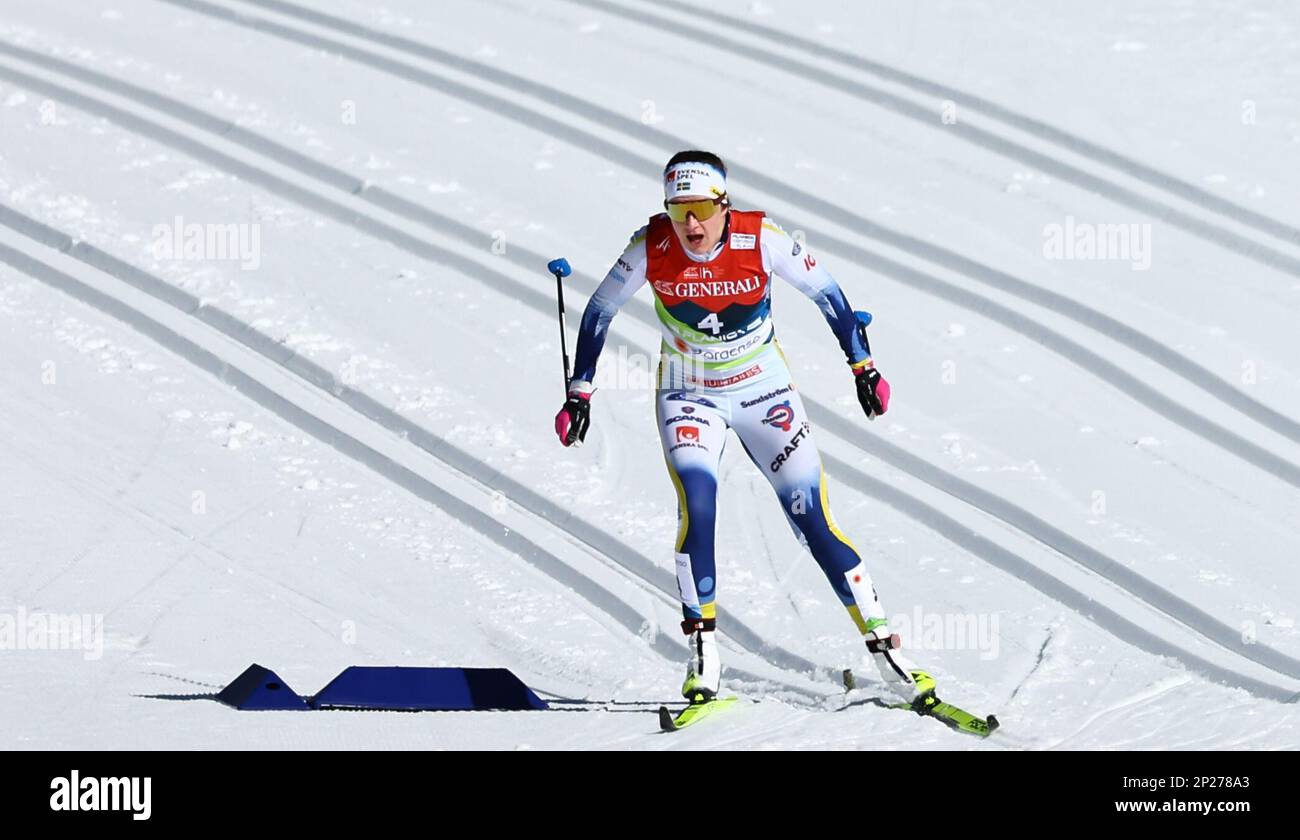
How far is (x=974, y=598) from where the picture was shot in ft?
25.4

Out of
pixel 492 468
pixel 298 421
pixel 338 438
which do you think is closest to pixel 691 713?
pixel 492 468

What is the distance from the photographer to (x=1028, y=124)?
11.3 metres

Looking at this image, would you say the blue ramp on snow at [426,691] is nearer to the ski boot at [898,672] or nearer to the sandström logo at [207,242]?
the ski boot at [898,672]

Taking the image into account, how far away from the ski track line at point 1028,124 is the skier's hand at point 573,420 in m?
5.60

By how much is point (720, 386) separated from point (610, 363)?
9.98 ft

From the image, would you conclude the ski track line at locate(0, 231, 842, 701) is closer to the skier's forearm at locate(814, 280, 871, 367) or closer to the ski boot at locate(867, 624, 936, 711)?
the ski boot at locate(867, 624, 936, 711)

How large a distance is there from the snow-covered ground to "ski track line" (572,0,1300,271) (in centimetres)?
3

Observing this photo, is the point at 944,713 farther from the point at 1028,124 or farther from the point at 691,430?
the point at 1028,124

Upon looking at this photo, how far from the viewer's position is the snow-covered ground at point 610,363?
284 inches

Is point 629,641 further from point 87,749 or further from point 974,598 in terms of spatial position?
point 87,749

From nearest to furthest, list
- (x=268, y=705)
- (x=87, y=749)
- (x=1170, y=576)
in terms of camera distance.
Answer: (x=87, y=749)
(x=268, y=705)
(x=1170, y=576)

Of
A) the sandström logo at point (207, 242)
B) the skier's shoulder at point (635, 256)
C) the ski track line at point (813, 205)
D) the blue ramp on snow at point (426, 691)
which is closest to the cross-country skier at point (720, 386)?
the skier's shoulder at point (635, 256)
